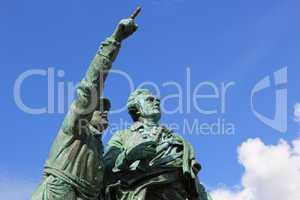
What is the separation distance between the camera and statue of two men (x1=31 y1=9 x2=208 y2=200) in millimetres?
9086

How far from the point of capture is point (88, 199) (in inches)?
358

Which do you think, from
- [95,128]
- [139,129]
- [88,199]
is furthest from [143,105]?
[88,199]

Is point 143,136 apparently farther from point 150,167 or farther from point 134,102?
point 134,102

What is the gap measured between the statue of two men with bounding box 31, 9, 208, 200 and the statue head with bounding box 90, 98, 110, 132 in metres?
0.01

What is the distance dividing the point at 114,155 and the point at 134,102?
96cm

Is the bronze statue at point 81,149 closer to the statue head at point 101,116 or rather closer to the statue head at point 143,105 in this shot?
the statue head at point 101,116

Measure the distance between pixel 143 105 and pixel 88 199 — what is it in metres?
1.99

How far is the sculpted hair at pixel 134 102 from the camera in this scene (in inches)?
416

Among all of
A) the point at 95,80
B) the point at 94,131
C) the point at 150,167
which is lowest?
the point at 150,167

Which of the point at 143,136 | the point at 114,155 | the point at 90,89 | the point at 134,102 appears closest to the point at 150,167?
the point at 143,136

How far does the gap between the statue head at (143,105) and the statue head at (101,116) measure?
795mm

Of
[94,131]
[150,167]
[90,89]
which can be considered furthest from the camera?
[150,167]

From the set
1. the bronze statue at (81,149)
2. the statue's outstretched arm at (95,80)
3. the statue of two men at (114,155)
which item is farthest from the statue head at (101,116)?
the statue's outstretched arm at (95,80)

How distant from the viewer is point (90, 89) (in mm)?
9148
